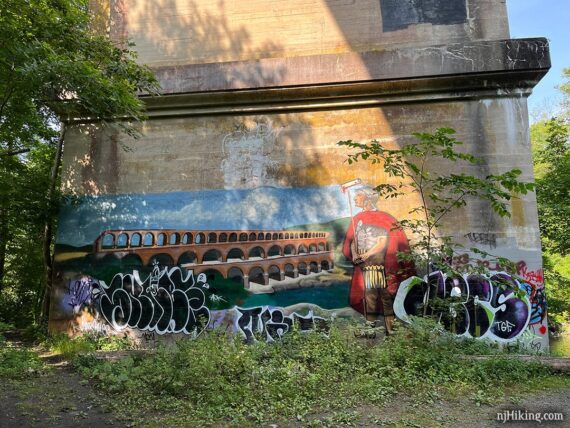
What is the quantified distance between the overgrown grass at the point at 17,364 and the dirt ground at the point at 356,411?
0.72m

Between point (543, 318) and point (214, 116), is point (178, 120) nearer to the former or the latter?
point (214, 116)

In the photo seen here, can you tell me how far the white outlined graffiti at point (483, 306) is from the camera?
8.73m

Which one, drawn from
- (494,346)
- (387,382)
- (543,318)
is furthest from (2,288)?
(543,318)

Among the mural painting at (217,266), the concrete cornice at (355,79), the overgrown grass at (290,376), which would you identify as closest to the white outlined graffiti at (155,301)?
the mural painting at (217,266)

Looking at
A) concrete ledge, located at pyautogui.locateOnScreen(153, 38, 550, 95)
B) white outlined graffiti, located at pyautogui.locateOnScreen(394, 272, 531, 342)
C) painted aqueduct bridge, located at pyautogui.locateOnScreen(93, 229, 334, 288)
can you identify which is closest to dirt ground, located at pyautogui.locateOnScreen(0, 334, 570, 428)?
white outlined graffiti, located at pyautogui.locateOnScreen(394, 272, 531, 342)

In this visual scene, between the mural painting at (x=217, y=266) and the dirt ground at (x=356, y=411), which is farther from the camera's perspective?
the mural painting at (x=217, y=266)

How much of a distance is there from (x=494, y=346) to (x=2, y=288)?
15.7m

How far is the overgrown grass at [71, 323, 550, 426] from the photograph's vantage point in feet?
17.1

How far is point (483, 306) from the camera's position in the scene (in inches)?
348

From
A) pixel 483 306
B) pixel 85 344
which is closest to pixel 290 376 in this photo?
pixel 483 306

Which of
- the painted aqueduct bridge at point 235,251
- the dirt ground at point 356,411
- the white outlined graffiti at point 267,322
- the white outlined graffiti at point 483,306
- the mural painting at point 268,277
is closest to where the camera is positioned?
the dirt ground at point 356,411

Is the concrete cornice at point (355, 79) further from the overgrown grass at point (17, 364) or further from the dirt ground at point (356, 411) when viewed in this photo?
the dirt ground at point (356, 411)

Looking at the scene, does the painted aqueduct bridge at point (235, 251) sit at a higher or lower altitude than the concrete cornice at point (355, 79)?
lower

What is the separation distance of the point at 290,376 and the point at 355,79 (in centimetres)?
663
